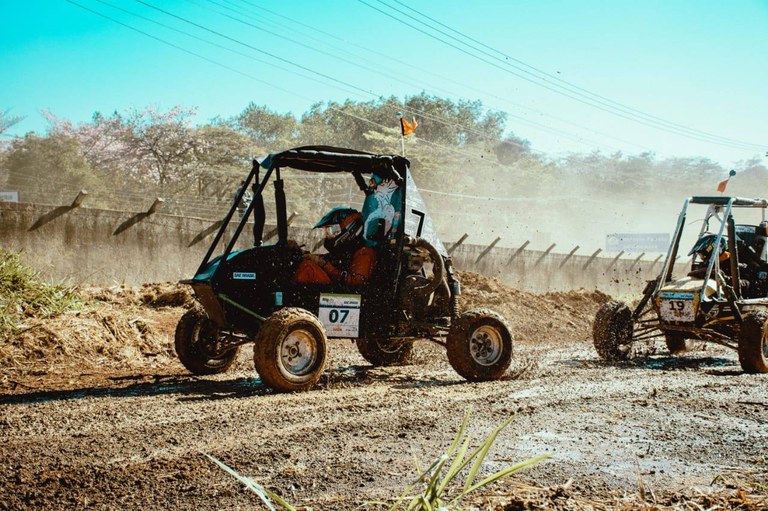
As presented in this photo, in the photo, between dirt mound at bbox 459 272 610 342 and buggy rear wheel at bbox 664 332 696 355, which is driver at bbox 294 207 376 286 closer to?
buggy rear wheel at bbox 664 332 696 355

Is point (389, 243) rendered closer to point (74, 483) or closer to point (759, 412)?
point (759, 412)

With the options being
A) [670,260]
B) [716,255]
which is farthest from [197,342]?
[716,255]

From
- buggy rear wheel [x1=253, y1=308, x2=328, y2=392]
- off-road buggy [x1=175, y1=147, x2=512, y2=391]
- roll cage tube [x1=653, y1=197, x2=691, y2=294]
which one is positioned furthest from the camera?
roll cage tube [x1=653, y1=197, x2=691, y2=294]

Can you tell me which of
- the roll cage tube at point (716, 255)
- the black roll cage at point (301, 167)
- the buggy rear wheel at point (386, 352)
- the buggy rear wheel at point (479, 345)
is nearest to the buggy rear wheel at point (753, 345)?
the roll cage tube at point (716, 255)

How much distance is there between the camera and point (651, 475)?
3781mm

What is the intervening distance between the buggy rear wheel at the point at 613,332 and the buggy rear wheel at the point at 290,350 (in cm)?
477

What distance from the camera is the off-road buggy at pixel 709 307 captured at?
29.2ft

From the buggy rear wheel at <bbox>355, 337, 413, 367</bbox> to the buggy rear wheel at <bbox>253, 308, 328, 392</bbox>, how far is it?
214cm

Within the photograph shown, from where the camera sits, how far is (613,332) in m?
9.66

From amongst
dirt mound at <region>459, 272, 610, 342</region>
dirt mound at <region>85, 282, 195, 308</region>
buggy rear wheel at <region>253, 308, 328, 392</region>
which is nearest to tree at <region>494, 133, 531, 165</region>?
dirt mound at <region>459, 272, 610, 342</region>

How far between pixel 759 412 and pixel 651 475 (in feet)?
8.90

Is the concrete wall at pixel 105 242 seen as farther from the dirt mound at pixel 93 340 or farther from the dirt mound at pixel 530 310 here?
the dirt mound at pixel 530 310

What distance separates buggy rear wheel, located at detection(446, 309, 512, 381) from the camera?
289 inches

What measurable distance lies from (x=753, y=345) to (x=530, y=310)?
8380mm
